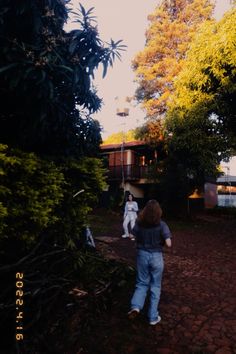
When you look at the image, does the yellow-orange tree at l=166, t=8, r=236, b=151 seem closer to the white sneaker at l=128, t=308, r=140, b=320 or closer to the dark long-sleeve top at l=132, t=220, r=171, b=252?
the dark long-sleeve top at l=132, t=220, r=171, b=252

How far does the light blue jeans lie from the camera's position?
4.88 meters

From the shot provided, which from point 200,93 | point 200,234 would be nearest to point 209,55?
point 200,93

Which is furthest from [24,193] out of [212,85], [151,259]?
[212,85]

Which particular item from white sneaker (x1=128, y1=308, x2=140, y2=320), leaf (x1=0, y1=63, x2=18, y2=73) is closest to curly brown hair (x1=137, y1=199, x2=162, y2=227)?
white sneaker (x1=128, y1=308, x2=140, y2=320)

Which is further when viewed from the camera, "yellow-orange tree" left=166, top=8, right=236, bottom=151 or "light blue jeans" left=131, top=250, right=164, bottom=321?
"yellow-orange tree" left=166, top=8, right=236, bottom=151

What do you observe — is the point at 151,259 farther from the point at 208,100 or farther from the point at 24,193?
the point at 208,100

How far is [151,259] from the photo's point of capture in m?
4.93

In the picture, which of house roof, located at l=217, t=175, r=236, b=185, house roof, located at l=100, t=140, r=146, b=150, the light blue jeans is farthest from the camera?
house roof, located at l=217, t=175, r=236, b=185

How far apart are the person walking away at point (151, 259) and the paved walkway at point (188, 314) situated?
266 mm

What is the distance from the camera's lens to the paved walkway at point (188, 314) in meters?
4.32

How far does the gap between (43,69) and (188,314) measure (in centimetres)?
443

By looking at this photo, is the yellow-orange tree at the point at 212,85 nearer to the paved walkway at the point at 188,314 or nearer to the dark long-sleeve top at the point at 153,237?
the paved walkway at the point at 188,314

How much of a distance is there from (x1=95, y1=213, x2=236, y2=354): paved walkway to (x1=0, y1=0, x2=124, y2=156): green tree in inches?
118

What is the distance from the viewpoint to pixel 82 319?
4.91 metres
